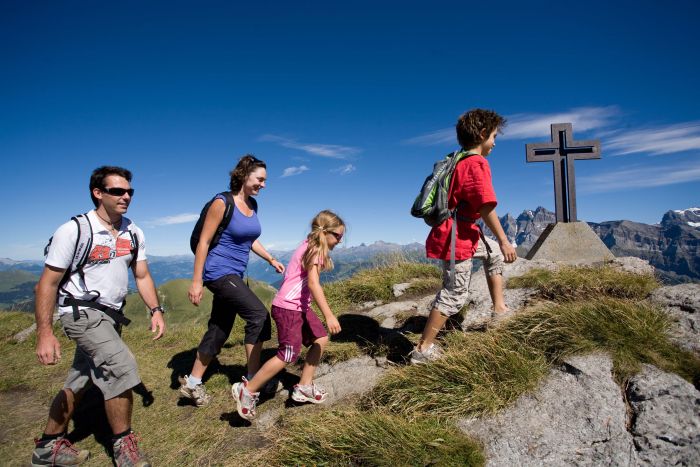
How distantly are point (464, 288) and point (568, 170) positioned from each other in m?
7.23

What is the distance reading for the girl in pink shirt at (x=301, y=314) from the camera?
→ 158 inches

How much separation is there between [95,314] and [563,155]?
10.5 m

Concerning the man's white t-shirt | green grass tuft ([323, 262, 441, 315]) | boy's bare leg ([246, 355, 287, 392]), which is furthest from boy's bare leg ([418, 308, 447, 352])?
green grass tuft ([323, 262, 441, 315])

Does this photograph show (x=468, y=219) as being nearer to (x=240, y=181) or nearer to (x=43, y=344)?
(x=240, y=181)

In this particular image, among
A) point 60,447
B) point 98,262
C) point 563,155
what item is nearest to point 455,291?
point 98,262

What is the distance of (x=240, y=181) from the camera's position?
4.72 meters

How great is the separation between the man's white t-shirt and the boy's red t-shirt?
3.34 metres

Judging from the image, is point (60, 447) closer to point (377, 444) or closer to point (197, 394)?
point (197, 394)

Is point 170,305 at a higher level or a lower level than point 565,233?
lower

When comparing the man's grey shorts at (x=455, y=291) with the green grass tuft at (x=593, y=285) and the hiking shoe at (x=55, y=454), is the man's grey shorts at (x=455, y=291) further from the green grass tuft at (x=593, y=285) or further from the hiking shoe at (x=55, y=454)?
the hiking shoe at (x=55, y=454)

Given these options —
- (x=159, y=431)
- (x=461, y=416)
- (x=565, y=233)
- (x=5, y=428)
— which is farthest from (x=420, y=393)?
(x=565, y=233)

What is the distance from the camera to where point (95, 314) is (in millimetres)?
3592

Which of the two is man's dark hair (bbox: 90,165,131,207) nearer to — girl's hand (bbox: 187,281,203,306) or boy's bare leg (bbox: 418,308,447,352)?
girl's hand (bbox: 187,281,203,306)

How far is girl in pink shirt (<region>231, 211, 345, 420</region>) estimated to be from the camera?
13.2ft
